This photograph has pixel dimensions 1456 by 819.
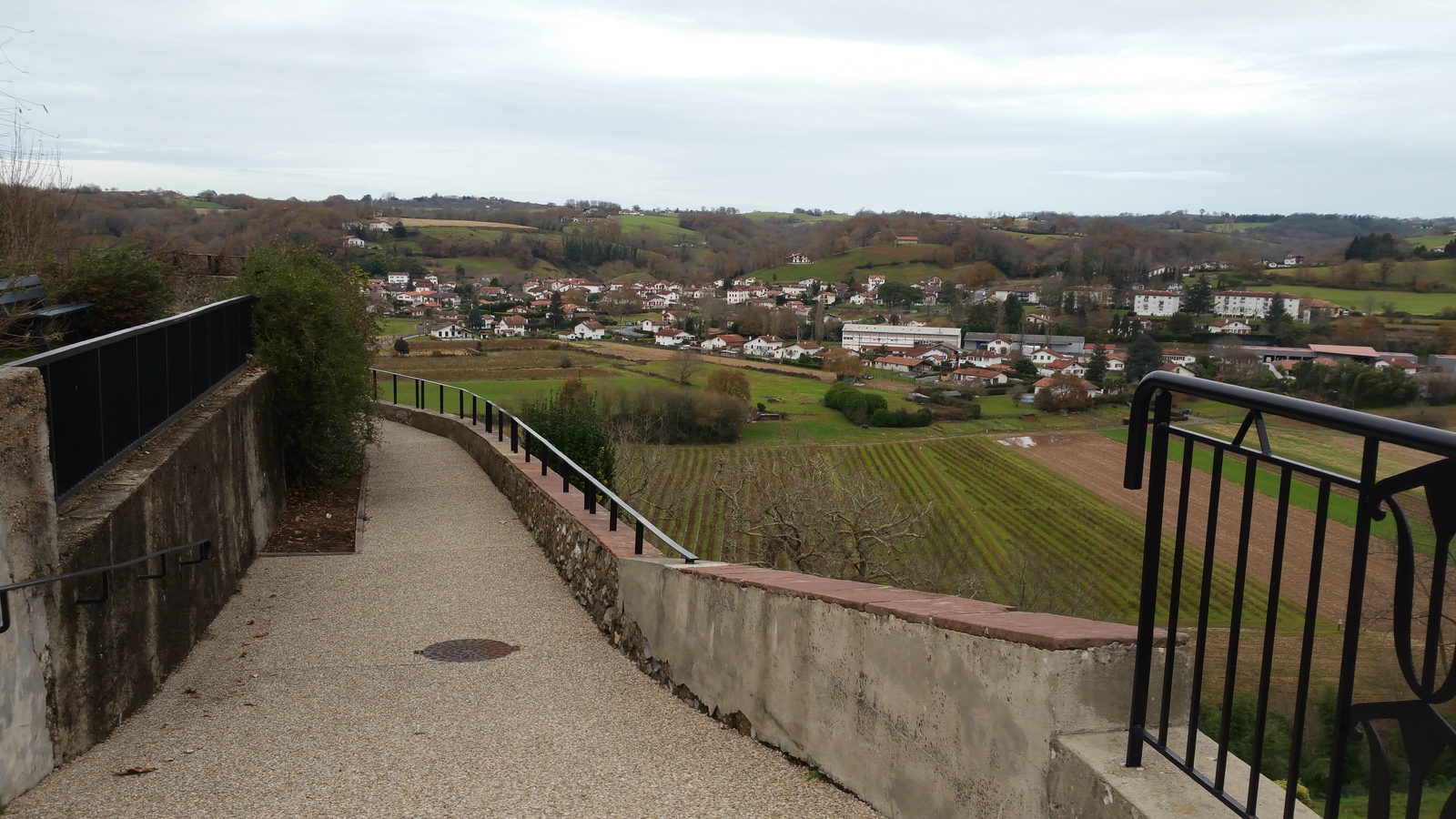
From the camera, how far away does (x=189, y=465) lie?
268 inches

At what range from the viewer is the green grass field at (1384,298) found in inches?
1686

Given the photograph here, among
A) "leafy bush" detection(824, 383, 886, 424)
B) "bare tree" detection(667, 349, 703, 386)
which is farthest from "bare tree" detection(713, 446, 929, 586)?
"bare tree" detection(667, 349, 703, 386)

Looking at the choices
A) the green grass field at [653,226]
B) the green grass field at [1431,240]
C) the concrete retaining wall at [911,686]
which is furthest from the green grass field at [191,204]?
the green grass field at [653,226]

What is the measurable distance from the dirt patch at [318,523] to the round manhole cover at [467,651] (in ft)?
11.2

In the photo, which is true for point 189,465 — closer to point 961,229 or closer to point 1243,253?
point 1243,253

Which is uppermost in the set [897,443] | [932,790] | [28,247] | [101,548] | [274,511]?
[28,247]

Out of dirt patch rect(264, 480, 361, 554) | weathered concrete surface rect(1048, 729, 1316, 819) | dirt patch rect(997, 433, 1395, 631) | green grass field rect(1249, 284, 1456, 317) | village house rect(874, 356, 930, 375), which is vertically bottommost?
village house rect(874, 356, 930, 375)

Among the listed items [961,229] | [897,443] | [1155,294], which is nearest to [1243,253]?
[1155,294]

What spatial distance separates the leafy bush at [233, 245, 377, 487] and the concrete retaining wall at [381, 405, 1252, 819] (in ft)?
22.2

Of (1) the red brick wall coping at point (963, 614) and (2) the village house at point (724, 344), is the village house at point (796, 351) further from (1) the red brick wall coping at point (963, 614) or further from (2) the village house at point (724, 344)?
(1) the red brick wall coping at point (963, 614)

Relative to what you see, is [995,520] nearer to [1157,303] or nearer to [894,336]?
[1157,303]

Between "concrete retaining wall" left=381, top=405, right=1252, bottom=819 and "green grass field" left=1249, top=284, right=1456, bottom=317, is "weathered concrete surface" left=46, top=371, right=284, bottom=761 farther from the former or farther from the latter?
"green grass field" left=1249, top=284, right=1456, bottom=317

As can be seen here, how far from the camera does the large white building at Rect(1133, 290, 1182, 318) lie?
6951 cm

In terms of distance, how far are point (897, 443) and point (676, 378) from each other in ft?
48.2
